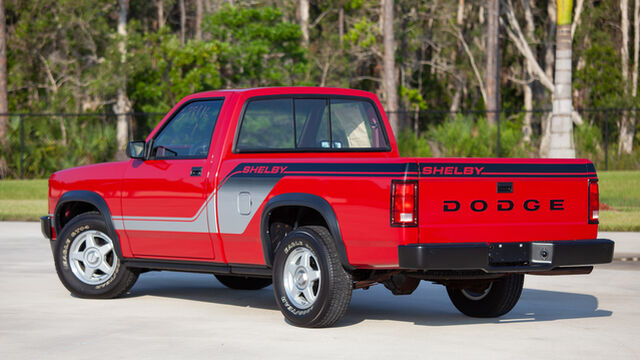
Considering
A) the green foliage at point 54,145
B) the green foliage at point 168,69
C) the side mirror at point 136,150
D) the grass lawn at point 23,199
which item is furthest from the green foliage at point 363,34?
the side mirror at point 136,150

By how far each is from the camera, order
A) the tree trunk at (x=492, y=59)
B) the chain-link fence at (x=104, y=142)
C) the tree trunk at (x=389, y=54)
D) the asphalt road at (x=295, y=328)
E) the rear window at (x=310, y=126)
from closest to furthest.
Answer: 1. the asphalt road at (x=295, y=328)
2. the rear window at (x=310, y=126)
3. the chain-link fence at (x=104, y=142)
4. the tree trunk at (x=389, y=54)
5. the tree trunk at (x=492, y=59)

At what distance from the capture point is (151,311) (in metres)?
10.2

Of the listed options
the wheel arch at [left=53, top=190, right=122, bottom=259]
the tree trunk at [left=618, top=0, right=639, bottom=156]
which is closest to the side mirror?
the wheel arch at [left=53, top=190, right=122, bottom=259]

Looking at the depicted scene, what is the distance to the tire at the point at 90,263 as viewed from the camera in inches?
428

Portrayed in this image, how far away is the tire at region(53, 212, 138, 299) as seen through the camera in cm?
1086

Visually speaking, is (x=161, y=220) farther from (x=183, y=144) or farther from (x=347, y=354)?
(x=347, y=354)

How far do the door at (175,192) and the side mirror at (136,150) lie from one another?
0.24 ft

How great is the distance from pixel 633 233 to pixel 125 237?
11276 millimetres

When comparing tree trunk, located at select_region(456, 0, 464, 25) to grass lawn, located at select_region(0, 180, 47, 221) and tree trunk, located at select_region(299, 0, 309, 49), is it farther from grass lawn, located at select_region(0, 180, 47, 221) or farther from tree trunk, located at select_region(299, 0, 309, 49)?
grass lawn, located at select_region(0, 180, 47, 221)

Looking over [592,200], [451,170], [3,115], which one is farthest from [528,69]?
[451,170]

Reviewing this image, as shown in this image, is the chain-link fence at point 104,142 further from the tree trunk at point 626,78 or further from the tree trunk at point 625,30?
the tree trunk at point 625,30

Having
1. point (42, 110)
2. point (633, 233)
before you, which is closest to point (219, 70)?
point (42, 110)

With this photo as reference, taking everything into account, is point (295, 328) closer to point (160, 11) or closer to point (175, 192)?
point (175, 192)

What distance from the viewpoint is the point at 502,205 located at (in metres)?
8.62
